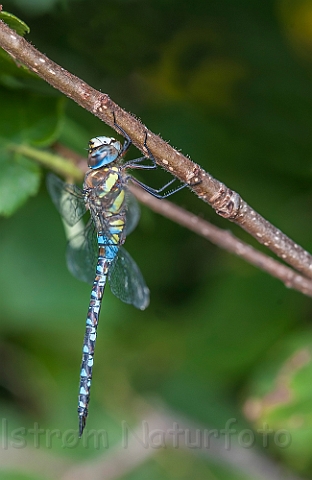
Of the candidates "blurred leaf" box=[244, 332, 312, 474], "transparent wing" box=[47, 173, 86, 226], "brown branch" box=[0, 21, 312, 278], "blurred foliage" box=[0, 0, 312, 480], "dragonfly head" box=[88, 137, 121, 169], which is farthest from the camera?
"blurred foliage" box=[0, 0, 312, 480]

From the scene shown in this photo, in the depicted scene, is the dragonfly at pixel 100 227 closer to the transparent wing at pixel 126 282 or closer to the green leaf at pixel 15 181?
the transparent wing at pixel 126 282

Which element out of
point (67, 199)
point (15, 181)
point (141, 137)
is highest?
point (67, 199)

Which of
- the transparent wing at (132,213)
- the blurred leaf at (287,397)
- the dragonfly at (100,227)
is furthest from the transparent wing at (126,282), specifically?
the blurred leaf at (287,397)

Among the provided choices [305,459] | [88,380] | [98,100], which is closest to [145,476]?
[305,459]

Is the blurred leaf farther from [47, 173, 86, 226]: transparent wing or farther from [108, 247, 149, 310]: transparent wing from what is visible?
[47, 173, 86, 226]: transparent wing

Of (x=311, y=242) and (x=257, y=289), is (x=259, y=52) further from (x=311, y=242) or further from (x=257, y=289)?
(x=257, y=289)

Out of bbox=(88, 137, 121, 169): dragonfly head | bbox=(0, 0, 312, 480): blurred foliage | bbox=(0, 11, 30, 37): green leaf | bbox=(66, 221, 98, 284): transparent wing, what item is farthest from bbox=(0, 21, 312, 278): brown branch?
bbox=(0, 0, 312, 480): blurred foliage

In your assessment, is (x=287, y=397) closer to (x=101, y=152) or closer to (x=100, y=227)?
(x=100, y=227)

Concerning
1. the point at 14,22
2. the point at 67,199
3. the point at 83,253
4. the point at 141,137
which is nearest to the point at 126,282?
the point at 83,253
